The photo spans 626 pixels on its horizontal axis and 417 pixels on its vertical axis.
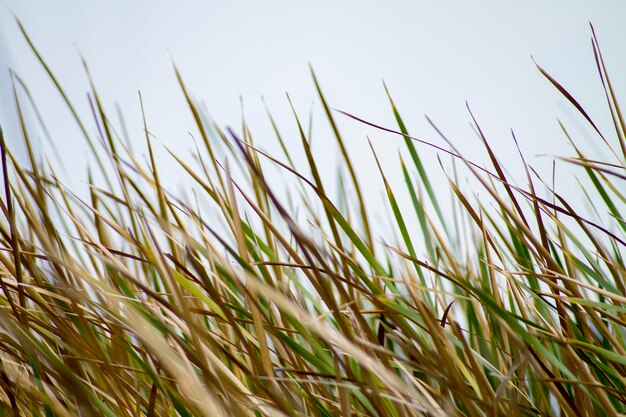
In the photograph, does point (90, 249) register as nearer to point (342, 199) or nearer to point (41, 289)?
point (41, 289)

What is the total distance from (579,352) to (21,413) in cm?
28

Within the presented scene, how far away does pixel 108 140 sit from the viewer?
32cm

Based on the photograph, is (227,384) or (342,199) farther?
(342,199)

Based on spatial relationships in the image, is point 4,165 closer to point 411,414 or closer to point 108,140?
point 108,140

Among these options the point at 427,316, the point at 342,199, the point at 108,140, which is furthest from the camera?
the point at 342,199

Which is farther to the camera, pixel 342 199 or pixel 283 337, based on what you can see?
pixel 342 199

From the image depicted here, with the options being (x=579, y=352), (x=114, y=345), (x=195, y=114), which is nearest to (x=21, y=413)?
(x=114, y=345)

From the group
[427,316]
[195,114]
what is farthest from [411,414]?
[195,114]

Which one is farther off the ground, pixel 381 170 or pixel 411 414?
pixel 381 170

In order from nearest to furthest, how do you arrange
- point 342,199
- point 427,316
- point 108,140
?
point 427,316 → point 108,140 → point 342,199

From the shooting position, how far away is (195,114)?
0.94 ft

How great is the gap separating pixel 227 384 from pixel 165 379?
0.03 meters

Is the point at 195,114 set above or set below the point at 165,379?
above

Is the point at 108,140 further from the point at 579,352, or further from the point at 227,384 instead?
the point at 579,352
